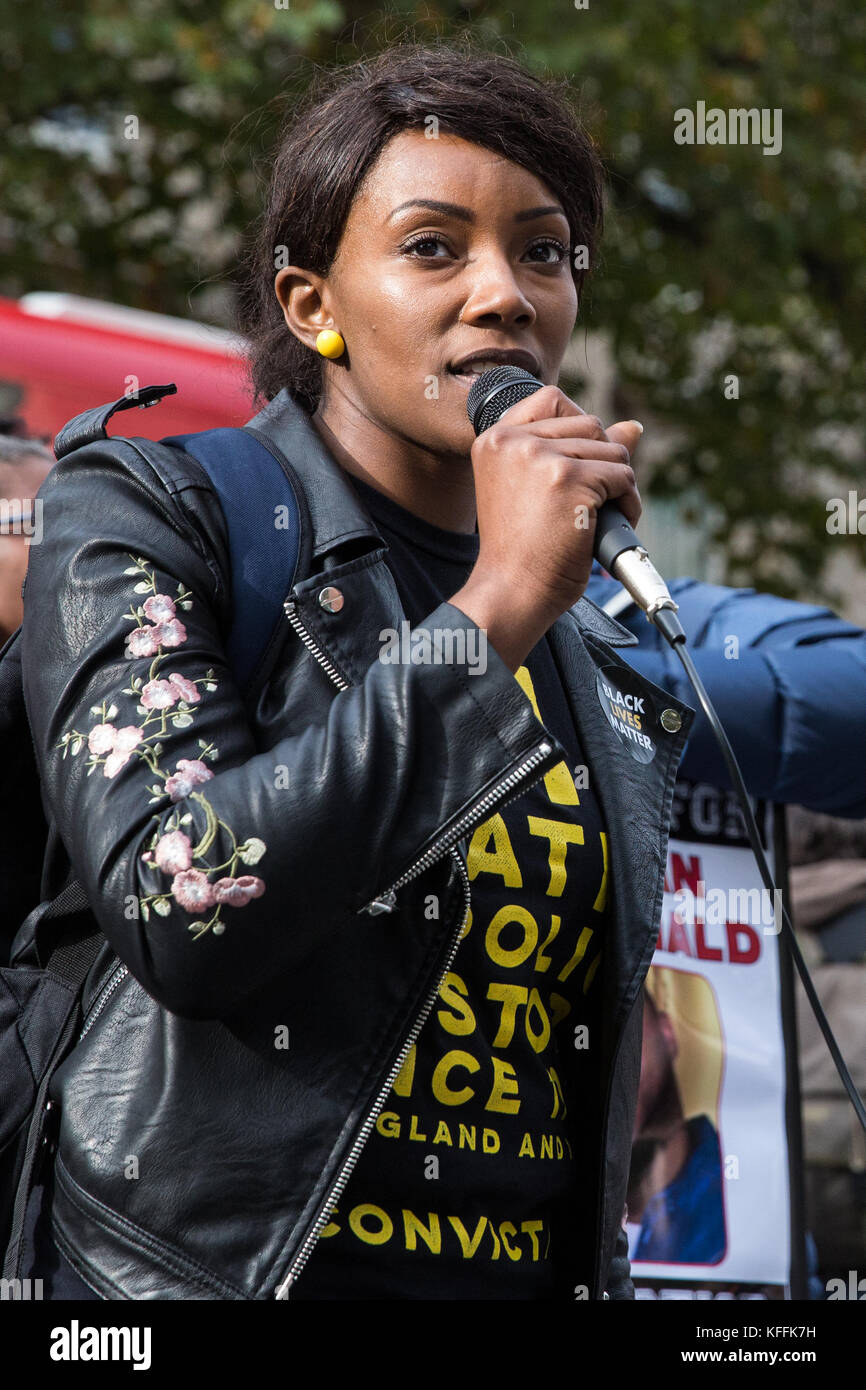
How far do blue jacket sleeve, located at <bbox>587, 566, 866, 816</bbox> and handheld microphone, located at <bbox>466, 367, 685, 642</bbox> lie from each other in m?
1.06

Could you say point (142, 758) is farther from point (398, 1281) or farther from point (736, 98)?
point (736, 98)

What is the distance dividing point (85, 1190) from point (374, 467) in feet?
3.10

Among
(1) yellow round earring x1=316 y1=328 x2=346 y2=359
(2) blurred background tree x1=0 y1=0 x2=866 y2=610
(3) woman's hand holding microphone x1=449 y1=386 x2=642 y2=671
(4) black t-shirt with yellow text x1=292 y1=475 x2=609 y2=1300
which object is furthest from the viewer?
(2) blurred background tree x1=0 y1=0 x2=866 y2=610

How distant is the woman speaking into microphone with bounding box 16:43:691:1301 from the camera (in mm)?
1547

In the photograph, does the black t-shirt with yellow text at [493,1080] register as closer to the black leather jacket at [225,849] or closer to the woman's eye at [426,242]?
the black leather jacket at [225,849]

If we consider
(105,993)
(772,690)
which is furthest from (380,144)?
(772,690)

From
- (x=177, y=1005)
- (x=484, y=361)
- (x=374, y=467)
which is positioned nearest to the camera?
(x=177, y=1005)

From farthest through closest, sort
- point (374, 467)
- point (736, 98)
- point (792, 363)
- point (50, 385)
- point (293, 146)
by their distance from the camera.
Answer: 1. point (792, 363)
2. point (736, 98)
3. point (50, 385)
4. point (293, 146)
5. point (374, 467)

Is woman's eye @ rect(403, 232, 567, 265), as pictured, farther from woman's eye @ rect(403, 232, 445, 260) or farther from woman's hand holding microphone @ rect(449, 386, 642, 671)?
woman's hand holding microphone @ rect(449, 386, 642, 671)

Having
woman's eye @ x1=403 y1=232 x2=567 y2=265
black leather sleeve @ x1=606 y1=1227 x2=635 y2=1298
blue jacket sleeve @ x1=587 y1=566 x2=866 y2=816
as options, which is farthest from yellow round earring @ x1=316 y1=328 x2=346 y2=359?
black leather sleeve @ x1=606 y1=1227 x2=635 y2=1298

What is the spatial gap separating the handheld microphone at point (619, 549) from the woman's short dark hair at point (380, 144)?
1.33ft

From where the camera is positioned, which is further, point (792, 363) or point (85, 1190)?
point (792, 363)

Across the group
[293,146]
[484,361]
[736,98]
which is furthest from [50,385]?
[484,361]
